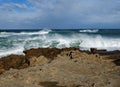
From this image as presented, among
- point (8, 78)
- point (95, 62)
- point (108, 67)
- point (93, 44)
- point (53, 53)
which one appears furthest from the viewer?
point (93, 44)

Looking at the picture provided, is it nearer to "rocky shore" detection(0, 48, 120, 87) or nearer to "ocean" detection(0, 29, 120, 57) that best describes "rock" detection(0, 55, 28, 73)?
"rocky shore" detection(0, 48, 120, 87)

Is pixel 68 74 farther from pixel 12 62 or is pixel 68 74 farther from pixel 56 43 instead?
pixel 56 43

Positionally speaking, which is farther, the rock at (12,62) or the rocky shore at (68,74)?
the rock at (12,62)

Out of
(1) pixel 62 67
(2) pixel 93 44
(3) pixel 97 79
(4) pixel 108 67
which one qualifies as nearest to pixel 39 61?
(1) pixel 62 67

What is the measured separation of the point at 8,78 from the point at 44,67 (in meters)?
1.54

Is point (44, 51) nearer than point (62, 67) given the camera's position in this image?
No

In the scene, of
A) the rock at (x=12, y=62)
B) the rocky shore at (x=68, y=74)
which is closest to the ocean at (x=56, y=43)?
the rock at (x=12, y=62)

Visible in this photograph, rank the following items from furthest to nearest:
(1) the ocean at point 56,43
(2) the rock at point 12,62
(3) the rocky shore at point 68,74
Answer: (1) the ocean at point 56,43, (2) the rock at point 12,62, (3) the rocky shore at point 68,74

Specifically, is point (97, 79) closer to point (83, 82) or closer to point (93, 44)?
point (83, 82)

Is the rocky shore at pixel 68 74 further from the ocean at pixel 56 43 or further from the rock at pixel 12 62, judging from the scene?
the ocean at pixel 56 43

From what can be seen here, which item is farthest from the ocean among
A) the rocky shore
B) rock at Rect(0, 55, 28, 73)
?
the rocky shore

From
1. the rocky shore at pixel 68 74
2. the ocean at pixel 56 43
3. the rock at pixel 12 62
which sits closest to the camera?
the rocky shore at pixel 68 74

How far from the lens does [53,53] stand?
49.2ft

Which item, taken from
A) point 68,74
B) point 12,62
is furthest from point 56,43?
point 68,74
